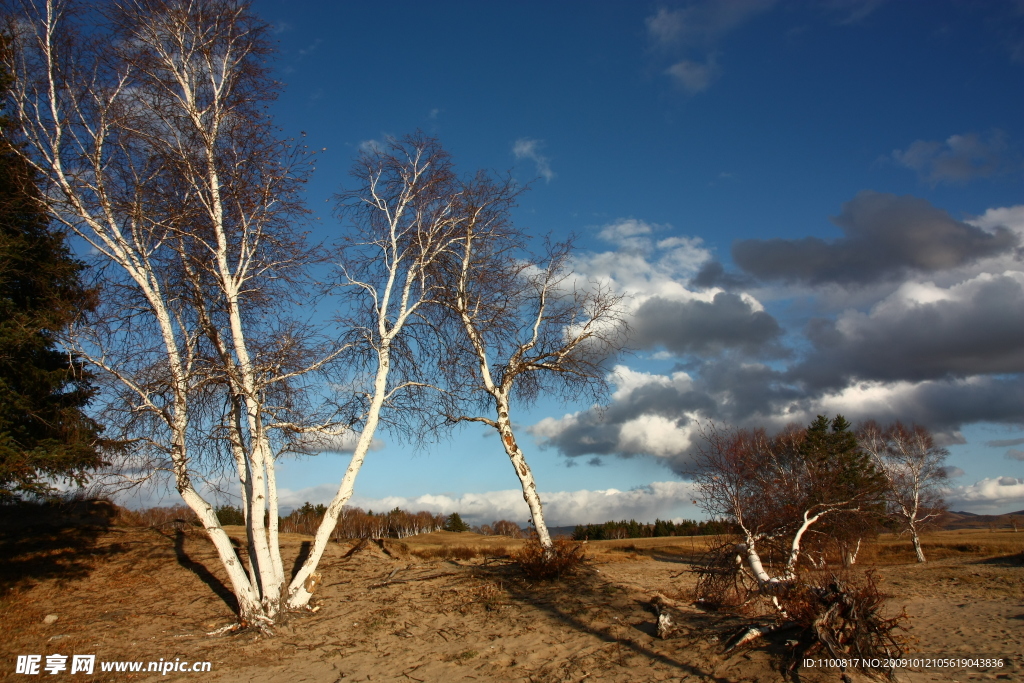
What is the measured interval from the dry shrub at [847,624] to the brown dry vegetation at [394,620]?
1.17 feet

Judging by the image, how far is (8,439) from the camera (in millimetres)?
8898

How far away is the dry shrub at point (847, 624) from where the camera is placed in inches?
237

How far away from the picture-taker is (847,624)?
6156mm

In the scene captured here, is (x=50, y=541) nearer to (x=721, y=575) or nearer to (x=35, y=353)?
(x=35, y=353)

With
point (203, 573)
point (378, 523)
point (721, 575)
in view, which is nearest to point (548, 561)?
point (721, 575)

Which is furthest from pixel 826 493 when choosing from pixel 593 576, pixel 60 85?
pixel 60 85

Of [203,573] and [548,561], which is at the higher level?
[548,561]

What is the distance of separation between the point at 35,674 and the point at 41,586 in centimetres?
513

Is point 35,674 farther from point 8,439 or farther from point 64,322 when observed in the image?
point 64,322

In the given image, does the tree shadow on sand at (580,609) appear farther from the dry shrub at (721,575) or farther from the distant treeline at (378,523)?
the distant treeline at (378,523)

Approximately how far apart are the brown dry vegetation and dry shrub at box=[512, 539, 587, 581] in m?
0.19

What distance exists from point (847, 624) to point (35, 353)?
529 inches

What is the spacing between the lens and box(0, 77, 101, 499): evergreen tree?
30.2ft

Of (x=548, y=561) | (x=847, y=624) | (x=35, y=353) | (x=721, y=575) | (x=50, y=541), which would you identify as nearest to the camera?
(x=847, y=624)
